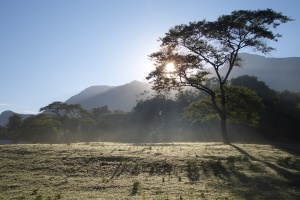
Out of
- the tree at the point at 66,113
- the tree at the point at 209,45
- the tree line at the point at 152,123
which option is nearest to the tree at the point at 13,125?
the tree line at the point at 152,123

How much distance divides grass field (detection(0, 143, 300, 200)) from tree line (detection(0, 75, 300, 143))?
27.9 metres

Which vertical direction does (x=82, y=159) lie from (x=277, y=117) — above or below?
below

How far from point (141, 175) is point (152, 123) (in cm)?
6976

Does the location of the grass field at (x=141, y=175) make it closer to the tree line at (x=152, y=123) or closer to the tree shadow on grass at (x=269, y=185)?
the tree shadow on grass at (x=269, y=185)

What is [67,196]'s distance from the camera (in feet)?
48.1

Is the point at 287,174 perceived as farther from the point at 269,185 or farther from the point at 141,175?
the point at 141,175

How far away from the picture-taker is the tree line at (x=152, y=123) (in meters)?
66.8

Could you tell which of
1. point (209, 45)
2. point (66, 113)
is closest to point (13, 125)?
point (66, 113)

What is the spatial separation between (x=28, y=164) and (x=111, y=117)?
77859 mm

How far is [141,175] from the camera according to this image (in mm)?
19031

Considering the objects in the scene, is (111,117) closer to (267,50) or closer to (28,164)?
(267,50)

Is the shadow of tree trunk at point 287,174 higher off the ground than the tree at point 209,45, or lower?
lower

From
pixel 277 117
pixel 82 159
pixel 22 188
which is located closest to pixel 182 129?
pixel 277 117

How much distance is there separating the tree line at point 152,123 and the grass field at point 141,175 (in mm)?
27939
